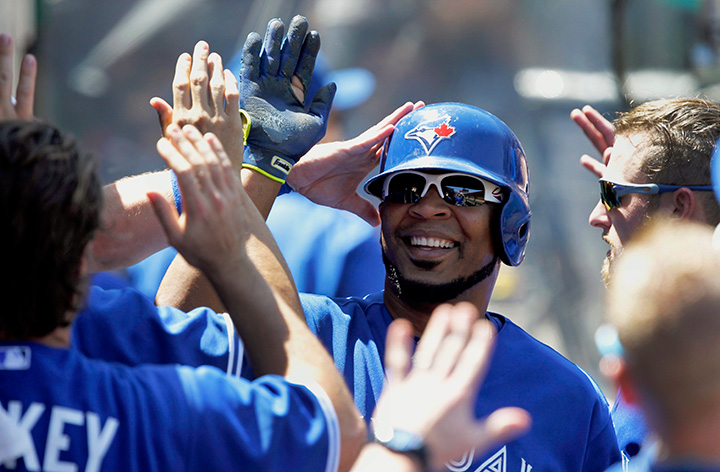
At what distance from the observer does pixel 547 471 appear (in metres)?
2.22

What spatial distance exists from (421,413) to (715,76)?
671cm

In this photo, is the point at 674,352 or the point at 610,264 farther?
the point at 610,264

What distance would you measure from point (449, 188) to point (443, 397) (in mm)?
1270

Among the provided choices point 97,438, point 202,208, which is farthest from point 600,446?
point 97,438

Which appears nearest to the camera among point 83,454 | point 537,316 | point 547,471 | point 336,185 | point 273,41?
point 83,454

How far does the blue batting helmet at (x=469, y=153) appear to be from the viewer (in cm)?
262

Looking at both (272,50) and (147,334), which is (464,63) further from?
(147,334)

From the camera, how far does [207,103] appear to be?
6.91 feet

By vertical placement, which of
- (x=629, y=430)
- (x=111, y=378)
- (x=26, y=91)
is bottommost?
(x=629, y=430)

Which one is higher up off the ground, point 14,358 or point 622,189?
point 14,358

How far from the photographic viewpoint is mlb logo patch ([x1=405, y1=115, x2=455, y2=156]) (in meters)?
2.63

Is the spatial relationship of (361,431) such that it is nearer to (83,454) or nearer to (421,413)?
(421,413)

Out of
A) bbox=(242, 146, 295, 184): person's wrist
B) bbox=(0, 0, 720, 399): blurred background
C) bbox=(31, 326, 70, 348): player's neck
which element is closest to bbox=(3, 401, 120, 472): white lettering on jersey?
bbox=(31, 326, 70, 348): player's neck

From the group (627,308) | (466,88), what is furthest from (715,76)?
(627,308)
